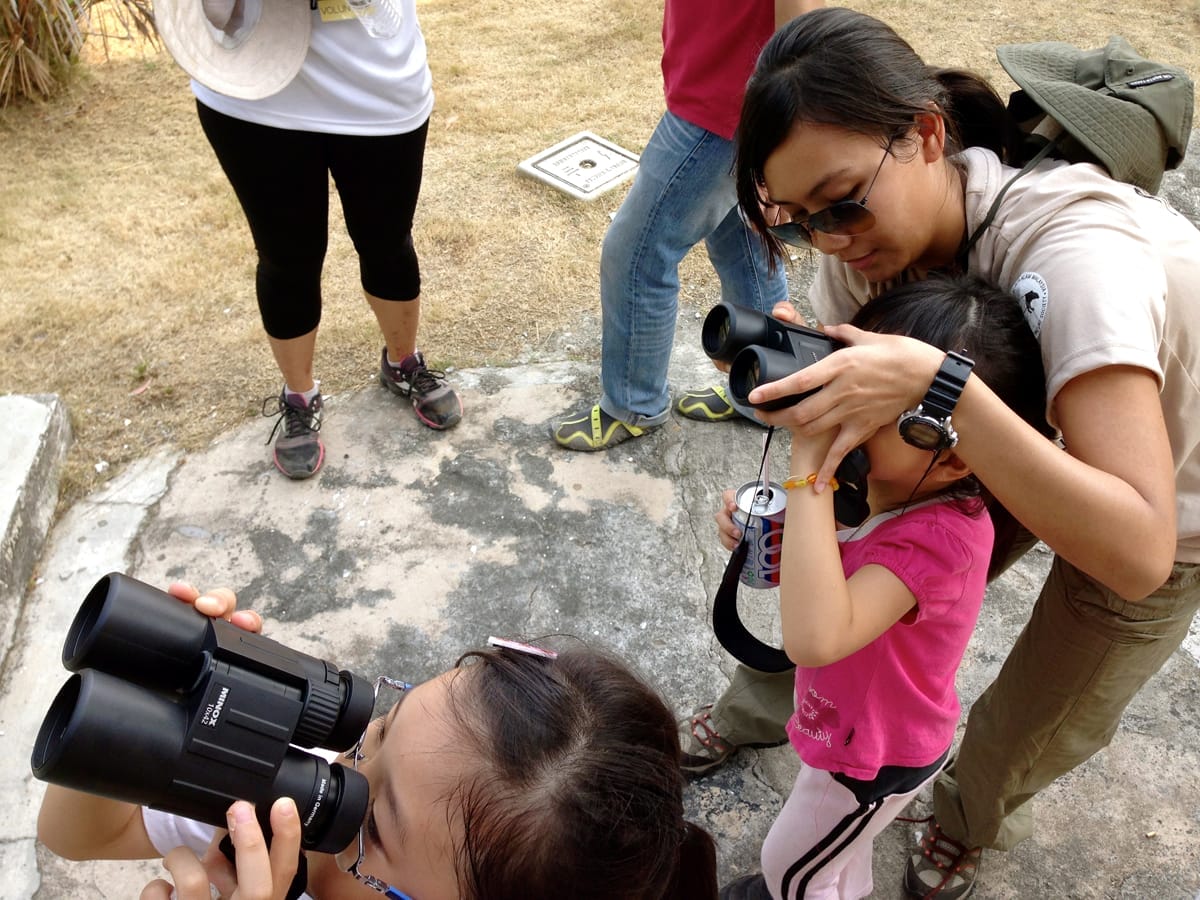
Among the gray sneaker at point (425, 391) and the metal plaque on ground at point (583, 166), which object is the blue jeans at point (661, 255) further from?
the metal plaque on ground at point (583, 166)

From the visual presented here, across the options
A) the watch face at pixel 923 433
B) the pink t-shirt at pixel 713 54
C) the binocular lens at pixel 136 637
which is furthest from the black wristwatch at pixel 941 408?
the pink t-shirt at pixel 713 54

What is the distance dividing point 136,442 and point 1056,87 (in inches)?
111

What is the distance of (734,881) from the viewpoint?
77.3 inches

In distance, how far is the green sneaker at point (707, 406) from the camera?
3160 millimetres

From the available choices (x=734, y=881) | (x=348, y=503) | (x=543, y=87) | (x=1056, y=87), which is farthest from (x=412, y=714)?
(x=543, y=87)

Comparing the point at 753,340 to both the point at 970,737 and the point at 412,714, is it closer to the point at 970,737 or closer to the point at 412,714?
the point at 412,714

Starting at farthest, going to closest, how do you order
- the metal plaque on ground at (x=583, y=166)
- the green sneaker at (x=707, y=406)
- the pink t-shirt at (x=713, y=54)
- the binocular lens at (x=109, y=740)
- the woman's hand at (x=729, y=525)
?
1. the metal plaque on ground at (x=583, y=166)
2. the green sneaker at (x=707, y=406)
3. the pink t-shirt at (x=713, y=54)
4. the woman's hand at (x=729, y=525)
5. the binocular lens at (x=109, y=740)

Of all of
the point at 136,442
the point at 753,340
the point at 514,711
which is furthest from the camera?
the point at 136,442

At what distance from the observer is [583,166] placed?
175 inches

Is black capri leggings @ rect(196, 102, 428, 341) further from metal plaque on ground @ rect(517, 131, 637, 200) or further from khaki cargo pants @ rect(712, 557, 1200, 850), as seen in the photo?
khaki cargo pants @ rect(712, 557, 1200, 850)

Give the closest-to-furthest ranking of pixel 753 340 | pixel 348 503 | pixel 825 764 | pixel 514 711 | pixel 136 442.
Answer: pixel 514 711, pixel 753 340, pixel 825 764, pixel 348 503, pixel 136 442

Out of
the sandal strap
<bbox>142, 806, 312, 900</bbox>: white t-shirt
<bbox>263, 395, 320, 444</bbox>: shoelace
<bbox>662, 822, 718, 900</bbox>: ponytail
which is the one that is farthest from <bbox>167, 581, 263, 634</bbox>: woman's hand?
<bbox>263, 395, 320, 444</bbox>: shoelace

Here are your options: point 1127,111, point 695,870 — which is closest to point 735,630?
point 695,870

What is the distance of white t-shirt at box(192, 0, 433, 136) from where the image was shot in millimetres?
2309
